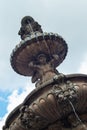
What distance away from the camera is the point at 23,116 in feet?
36.9

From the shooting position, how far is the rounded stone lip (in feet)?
45.6

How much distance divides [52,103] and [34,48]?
3.31 metres

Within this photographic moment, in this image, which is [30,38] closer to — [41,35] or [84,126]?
[41,35]

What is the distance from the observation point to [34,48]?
13836 millimetres

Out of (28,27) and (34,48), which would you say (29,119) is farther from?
(28,27)

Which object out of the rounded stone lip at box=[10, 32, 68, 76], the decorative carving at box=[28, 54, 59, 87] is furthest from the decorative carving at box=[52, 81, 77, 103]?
the rounded stone lip at box=[10, 32, 68, 76]

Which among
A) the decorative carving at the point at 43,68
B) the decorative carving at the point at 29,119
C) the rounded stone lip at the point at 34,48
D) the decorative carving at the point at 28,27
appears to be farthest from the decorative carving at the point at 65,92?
the decorative carving at the point at 28,27

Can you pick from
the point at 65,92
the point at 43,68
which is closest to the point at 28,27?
the point at 43,68

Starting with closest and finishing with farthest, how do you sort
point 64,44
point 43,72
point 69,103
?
point 69,103
point 43,72
point 64,44

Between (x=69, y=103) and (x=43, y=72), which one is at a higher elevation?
(x=43, y=72)

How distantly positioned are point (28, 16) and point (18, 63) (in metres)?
2.29

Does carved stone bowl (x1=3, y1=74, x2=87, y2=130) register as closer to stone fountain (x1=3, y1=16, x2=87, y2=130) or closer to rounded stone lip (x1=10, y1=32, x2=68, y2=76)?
stone fountain (x1=3, y1=16, x2=87, y2=130)

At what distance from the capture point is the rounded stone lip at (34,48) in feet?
45.6


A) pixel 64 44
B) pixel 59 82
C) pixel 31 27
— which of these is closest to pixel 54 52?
pixel 64 44
